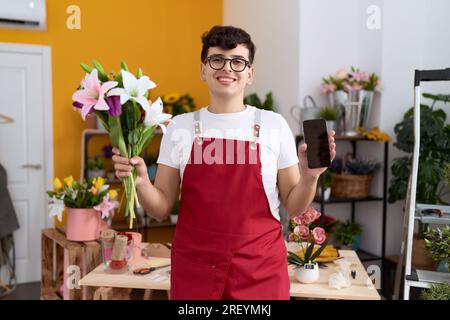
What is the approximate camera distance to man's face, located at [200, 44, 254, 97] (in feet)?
4.42

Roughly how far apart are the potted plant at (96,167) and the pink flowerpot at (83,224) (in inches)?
55.9

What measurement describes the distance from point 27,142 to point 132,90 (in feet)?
11.6

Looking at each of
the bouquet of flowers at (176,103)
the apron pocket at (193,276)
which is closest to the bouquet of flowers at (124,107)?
the apron pocket at (193,276)

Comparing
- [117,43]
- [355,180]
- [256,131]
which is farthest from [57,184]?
[117,43]

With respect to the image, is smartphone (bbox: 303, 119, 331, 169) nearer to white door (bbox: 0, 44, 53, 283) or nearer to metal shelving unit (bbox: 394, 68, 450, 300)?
metal shelving unit (bbox: 394, 68, 450, 300)

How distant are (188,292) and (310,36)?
8.97 feet

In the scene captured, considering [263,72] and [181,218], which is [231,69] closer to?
[181,218]

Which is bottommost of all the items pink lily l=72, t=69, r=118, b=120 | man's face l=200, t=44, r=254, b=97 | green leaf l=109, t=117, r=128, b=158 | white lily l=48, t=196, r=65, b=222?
white lily l=48, t=196, r=65, b=222

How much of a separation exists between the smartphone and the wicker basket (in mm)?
2272

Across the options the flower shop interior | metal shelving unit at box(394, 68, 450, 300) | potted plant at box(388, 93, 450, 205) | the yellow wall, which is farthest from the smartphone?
the yellow wall

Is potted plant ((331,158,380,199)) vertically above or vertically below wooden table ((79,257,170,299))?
above

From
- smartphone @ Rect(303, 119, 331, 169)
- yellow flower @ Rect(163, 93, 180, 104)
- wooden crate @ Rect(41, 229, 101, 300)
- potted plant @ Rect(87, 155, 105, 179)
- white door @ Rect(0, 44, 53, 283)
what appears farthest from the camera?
yellow flower @ Rect(163, 93, 180, 104)
